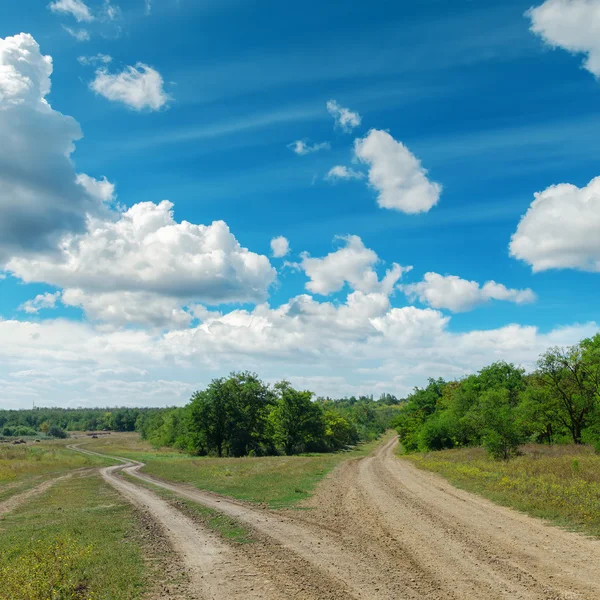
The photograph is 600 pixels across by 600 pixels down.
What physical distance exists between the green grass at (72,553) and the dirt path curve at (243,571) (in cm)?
145

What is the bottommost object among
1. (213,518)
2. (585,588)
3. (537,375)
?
(213,518)

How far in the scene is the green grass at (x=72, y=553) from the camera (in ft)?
36.5

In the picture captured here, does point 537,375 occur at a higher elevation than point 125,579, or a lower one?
higher

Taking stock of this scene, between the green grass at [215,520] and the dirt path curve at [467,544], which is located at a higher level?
the dirt path curve at [467,544]

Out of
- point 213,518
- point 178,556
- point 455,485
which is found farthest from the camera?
point 455,485

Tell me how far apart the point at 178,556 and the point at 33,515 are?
15650mm

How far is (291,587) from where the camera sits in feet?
35.4

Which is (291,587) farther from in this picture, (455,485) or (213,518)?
(455,485)

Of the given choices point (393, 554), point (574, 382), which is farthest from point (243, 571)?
point (574, 382)

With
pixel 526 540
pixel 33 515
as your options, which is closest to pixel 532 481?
pixel 526 540

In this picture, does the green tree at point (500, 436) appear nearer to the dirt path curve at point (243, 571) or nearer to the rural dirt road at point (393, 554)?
the rural dirt road at point (393, 554)

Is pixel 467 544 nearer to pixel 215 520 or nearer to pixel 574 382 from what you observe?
pixel 215 520

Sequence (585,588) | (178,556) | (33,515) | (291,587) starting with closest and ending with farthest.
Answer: (585,588) → (291,587) → (178,556) → (33,515)

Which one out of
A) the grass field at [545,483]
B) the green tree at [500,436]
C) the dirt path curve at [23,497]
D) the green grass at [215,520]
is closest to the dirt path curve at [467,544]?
the grass field at [545,483]
